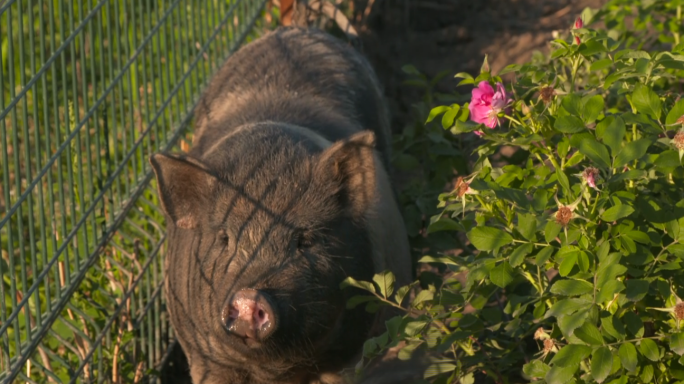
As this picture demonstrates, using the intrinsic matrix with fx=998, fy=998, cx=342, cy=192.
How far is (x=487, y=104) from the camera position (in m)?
3.20

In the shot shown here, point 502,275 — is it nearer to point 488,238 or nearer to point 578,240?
point 488,238

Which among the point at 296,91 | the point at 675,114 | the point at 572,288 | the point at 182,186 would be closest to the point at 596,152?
the point at 675,114

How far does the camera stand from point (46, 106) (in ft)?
12.7

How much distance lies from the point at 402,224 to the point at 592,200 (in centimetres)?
188

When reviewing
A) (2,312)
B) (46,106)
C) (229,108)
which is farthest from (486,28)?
(2,312)

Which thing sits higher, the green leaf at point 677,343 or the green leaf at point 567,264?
the green leaf at point 567,264

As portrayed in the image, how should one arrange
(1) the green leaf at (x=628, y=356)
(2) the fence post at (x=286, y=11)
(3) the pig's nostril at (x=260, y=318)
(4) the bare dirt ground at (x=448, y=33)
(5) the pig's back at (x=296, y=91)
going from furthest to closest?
(4) the bare dirt ground at (x=448, y=33), (2) the fence post at (x=286, y=11), (5) the pig's back at (x=296, y=91), (3) the pig's nostril at (x=260, y=318), (1) the green leaf at (x=628, y=356)

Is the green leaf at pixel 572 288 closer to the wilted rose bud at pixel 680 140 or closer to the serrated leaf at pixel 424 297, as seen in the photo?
the wilted rose bud at pixel 680 140

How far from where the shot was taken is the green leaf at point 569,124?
9.78 feet

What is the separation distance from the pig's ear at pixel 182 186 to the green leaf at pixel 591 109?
1.52 metres

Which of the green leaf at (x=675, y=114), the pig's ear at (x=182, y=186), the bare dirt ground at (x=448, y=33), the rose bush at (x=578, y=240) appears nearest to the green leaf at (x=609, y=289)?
the rose bush at (x=578, y=240)

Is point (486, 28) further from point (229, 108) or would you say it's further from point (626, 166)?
point (626, 166)

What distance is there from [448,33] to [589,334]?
5682 mm

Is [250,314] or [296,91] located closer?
[250,314]
